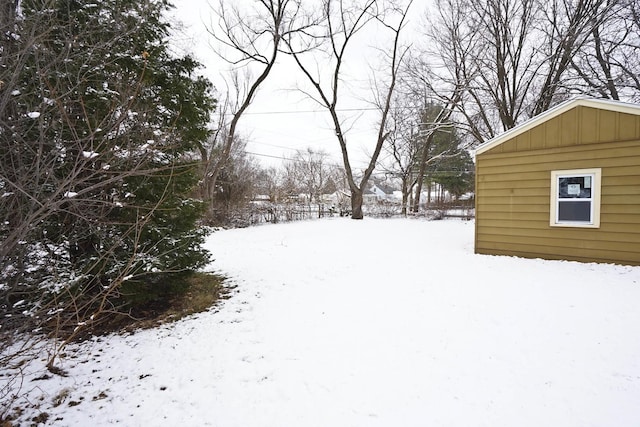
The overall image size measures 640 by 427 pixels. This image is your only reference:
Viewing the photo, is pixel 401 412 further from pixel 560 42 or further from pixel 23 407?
pixel 560 42

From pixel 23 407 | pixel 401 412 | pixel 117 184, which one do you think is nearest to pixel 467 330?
pixel 401 412

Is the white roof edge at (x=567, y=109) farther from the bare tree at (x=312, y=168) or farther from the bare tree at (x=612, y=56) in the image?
the bare tree at (x=312, y=168)

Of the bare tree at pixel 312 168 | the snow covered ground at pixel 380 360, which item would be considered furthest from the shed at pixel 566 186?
the bare tree at pixel 312 168

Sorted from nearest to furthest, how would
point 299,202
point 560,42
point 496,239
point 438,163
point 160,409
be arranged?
1. point 160,409
2. point 496,239
3. point 560,42
4. point 299,202
5. point 438,163

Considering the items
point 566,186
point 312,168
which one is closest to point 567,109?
point 566,186

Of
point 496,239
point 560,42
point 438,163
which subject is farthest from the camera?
point 438,163

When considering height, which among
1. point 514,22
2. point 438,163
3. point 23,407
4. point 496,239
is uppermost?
point 514,22

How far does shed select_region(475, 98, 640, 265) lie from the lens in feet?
17.4

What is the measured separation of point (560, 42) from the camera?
10.7 m

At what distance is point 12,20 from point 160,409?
8.96 ft

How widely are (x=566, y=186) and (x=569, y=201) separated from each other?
288 mm

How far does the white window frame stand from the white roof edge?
1015 millimetres

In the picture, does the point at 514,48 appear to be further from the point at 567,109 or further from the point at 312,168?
the point at 312,168

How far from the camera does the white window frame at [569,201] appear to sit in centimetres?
553
